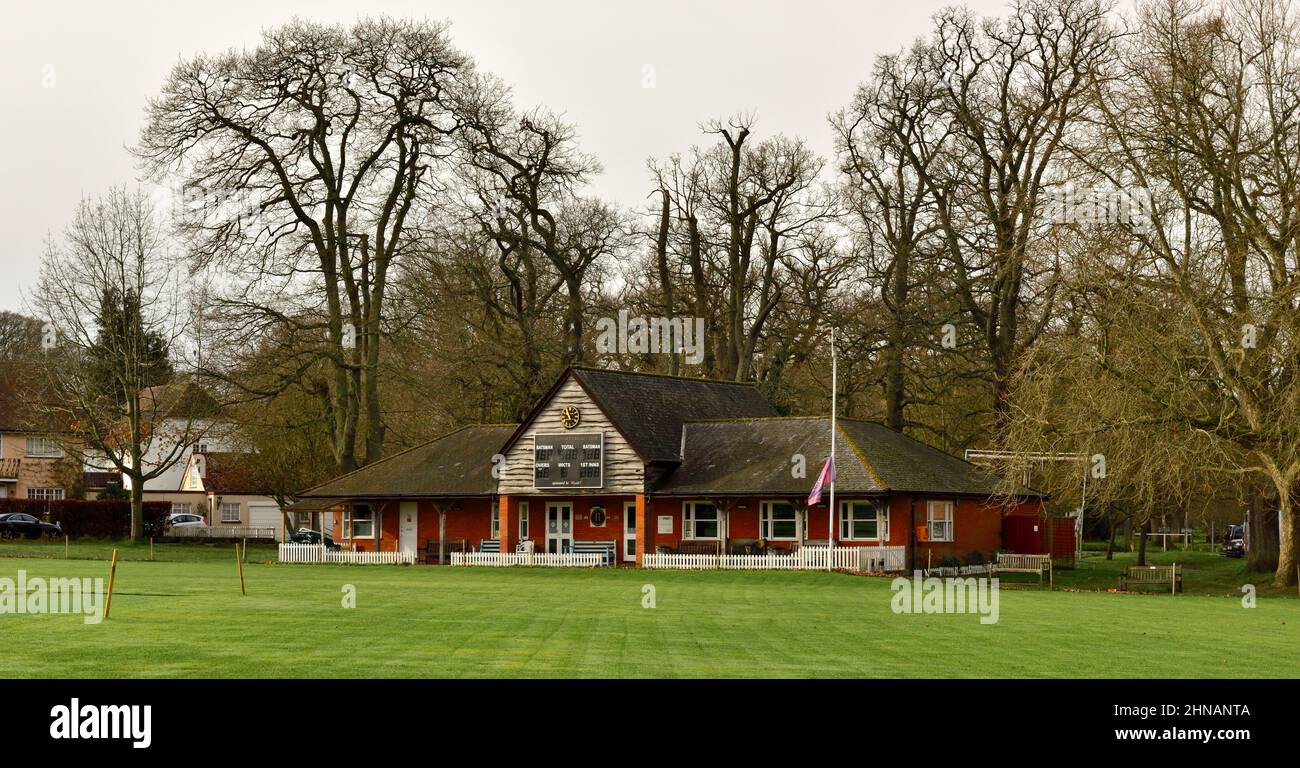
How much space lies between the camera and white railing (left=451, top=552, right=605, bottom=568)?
169 ft

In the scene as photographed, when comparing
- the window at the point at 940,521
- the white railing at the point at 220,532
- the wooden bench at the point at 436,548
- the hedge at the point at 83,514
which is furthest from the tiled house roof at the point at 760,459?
the hedge at the point at 83,514

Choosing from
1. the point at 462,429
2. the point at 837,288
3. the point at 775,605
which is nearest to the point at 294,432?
the point at 462,429

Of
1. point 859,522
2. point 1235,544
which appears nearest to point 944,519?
point 859,522

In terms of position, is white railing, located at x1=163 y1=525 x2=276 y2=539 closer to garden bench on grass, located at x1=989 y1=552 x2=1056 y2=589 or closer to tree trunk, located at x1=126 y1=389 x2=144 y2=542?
tree trunk, located at x1=126 y1=389 x2=144 y2=542

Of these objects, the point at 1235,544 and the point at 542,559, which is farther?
the point at 1235,544

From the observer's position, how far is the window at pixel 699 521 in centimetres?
5300

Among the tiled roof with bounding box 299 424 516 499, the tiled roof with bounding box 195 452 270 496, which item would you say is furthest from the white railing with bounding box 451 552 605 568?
the tiled roof with bounding box 195 452 270 496

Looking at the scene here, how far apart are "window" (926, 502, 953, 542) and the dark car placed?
146 ft

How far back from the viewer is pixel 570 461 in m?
53.5

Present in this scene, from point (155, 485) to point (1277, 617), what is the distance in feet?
267

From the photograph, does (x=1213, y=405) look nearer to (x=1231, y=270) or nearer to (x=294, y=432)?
(x=1231, y=270)

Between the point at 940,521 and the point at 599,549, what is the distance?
11900mm

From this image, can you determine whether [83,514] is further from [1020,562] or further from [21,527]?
[1020,562]

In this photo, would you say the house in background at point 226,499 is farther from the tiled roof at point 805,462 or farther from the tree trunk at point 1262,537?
the tree trunk at point 1262,537
